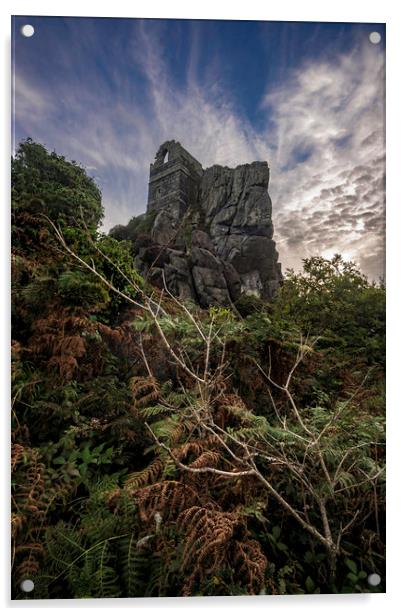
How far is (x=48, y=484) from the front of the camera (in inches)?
76.4

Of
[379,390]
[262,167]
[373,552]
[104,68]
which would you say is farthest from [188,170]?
[373,552]

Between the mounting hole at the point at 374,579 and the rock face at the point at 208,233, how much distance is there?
4.81ft

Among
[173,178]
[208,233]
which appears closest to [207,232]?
[208,233]

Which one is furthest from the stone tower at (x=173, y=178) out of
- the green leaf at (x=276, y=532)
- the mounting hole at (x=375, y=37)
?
the green leaf at (x=276, y=532)

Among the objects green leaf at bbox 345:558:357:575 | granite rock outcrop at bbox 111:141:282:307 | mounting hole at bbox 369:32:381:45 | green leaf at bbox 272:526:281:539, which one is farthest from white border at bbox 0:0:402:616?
granite rock outcrop at bbox 111:141:282:307

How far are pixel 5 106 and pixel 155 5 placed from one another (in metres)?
0.96

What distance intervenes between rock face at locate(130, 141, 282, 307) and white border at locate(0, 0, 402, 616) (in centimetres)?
70

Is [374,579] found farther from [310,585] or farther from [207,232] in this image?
[207,232]

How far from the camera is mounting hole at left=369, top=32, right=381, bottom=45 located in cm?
228

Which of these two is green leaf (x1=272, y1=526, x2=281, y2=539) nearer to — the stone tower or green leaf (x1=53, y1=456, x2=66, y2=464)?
Result: green leaf (x1=53, y1=456, x2=66, y2=464)

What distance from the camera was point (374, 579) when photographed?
205 centimetres
